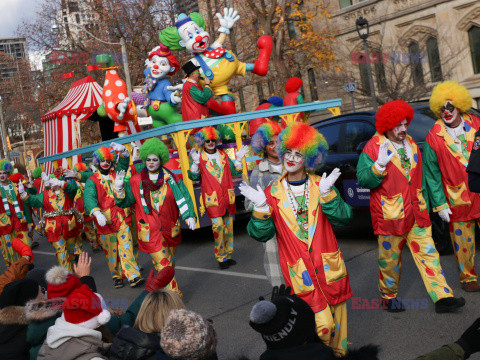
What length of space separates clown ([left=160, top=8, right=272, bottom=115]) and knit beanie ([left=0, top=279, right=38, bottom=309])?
7.24 metres

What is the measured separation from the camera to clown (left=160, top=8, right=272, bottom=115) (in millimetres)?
10586

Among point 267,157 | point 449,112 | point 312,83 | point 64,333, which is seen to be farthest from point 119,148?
point 312,83

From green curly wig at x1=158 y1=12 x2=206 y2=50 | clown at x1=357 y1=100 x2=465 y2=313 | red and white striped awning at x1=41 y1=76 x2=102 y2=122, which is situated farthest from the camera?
red and white striped awning at x1=41 y1=76 x2=102 y2=122

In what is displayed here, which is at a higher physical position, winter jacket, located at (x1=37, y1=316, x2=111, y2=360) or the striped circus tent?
the striped circus tent

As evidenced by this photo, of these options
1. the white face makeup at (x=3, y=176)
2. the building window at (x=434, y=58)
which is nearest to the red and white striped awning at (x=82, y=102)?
the white face makeup at (x=3, y=176)

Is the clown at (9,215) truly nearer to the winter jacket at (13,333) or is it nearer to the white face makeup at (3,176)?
the white face makeup at (3,176)

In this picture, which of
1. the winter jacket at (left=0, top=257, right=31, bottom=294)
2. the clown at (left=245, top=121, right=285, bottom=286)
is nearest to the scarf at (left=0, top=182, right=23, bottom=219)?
the winter jacket at (left=0, top=257, right=31, bottom=294)

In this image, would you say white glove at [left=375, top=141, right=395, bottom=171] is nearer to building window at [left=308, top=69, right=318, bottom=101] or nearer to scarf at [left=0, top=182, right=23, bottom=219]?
scarf at [left=0, top=182, right=23, bottom=219]

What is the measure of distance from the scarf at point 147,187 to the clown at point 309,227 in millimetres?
2579

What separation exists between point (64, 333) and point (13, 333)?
718mm

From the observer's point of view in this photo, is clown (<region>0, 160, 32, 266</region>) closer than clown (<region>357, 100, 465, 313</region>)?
No

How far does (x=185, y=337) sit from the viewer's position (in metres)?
2.66

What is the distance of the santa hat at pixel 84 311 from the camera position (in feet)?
10.7

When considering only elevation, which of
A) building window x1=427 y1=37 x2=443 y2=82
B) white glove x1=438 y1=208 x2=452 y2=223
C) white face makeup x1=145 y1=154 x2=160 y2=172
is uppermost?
building window x1=427 y1=37 x2=443 y2=82
